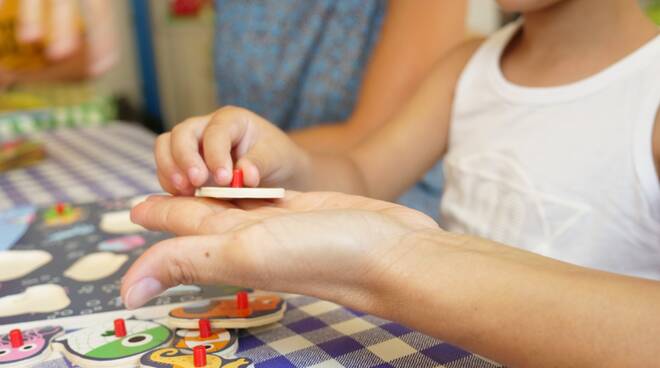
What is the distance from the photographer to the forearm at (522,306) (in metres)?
0.40

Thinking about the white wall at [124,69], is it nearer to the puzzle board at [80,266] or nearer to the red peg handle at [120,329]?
the puzzle board at [80,266]

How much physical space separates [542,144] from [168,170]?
0.49m

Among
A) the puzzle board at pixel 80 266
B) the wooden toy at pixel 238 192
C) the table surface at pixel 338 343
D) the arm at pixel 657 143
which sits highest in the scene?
the wooden toy at pixel 238 192

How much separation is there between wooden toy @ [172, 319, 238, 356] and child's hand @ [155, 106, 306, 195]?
0.15 metres

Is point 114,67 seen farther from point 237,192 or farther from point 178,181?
point 237,192

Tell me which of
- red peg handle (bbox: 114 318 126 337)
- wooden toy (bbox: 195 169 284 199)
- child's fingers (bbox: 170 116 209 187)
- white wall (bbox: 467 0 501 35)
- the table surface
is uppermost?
white wall (bbox: 467 0 501 35)

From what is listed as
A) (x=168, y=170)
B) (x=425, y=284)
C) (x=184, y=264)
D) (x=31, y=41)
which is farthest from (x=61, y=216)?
(x=31, y=41)

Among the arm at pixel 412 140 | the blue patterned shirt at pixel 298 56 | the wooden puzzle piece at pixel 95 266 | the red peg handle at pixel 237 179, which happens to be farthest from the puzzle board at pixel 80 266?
the blue patterned shirt at pixel 298 56

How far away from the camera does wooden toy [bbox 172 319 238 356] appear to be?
0.49 meters

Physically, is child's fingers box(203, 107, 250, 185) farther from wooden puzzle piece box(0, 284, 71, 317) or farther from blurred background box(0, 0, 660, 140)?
blurred background box(0, 0, 660, 140)

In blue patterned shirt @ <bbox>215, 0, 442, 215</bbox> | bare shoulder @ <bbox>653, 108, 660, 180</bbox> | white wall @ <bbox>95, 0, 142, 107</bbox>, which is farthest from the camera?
white wall @ <bbox>95, 0, 142, 107</bbox>

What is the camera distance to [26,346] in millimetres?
516

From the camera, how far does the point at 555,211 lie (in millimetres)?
798

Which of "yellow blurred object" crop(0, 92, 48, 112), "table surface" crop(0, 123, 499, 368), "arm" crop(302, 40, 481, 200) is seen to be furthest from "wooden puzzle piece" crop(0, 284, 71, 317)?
"yellow blurred object" crop(0, 92, 48, 112)
